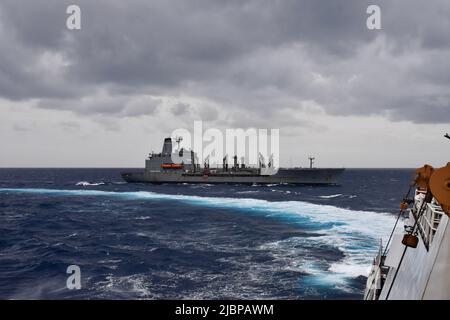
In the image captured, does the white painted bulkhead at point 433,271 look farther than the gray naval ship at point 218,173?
No

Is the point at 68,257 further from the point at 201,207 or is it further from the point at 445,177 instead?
the point at 201,207

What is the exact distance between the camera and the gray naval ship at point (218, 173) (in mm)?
109812

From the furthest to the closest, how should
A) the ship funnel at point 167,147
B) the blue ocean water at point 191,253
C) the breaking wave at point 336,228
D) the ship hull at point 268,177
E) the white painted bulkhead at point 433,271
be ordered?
the ship funnel at point 167,147 → the ship hull at point 268,177 → the breaking wave at point 336,228 → the blue ocean water at point 191,253 → the white painted bulkhead at point 433,271

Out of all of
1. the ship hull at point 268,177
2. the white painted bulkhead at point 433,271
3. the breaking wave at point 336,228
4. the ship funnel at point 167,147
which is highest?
the ship funnel at point 167,147

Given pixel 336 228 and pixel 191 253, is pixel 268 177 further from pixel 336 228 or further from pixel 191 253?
pixel 191 253

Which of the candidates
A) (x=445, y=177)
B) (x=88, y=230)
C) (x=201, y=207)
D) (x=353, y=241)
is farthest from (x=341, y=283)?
(x=201, y=207)

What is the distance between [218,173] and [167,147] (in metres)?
22.6

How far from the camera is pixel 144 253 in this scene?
2694cm

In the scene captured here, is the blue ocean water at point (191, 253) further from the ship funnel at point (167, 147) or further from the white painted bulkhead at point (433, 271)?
the ship funnel at point (167, 147)

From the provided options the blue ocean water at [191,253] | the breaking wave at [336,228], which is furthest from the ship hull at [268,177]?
the blue ocean water at [191,253]

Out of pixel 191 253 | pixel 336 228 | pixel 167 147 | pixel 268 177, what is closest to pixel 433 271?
pixel 191 253
